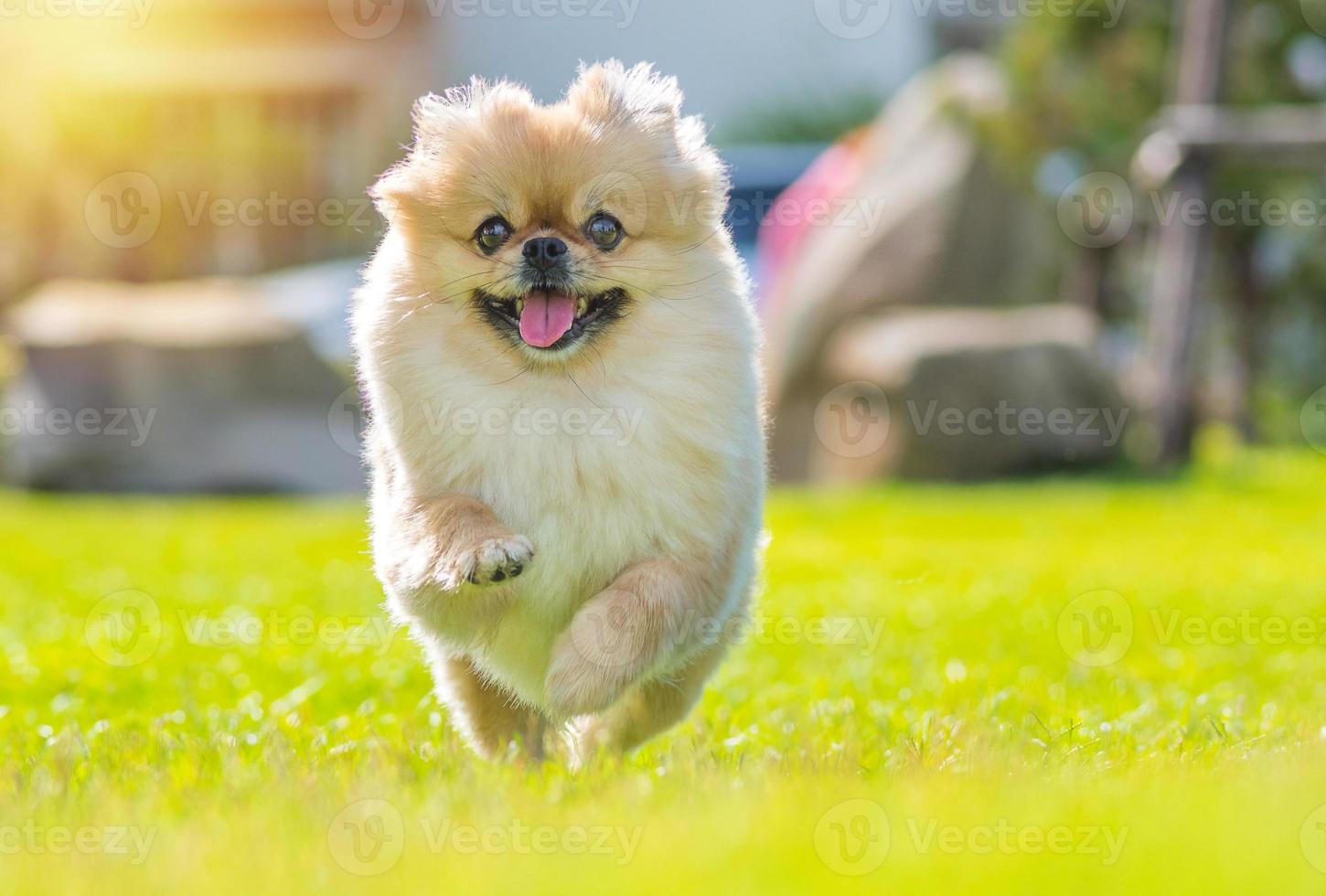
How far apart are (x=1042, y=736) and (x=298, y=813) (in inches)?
74.3

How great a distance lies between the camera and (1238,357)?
14.9 metres

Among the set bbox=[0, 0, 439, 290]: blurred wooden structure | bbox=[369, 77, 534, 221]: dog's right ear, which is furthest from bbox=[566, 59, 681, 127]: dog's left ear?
bbox=[0, 0, 439, 290]: blurred wooden structure

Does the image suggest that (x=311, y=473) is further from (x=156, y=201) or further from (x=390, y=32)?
(x=390, y=32)

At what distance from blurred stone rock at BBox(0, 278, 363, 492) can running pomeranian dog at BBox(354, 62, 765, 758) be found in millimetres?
9905

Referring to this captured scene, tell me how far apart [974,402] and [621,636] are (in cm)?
955

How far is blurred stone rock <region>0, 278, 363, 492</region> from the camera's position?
13.3 m

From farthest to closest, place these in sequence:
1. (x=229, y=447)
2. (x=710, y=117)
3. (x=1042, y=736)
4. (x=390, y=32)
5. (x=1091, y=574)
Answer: (x=710, y=117)
(x=390, y=32)
(x=229, y=447)
(x=1091, y=574)
(x=1042, y=736)

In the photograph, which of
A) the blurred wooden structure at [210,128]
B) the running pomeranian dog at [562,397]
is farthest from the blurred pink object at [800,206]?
the running pomeranian dog at [562,397]

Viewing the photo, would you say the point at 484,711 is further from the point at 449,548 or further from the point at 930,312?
the point at 930,312

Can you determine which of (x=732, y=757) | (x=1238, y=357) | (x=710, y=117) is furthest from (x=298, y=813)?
(x=710, y=117)

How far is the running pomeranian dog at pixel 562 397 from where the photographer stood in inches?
128

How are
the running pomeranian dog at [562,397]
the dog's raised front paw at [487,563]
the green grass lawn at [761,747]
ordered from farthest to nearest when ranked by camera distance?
the running pomeranian dog at [562,397]
the dog's raised front paw at [487,563]
the green grass lawn at [761,747]

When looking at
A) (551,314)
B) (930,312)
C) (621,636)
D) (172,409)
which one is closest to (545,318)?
(551,314)

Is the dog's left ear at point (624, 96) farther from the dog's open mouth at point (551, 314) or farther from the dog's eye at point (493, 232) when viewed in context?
the dog's open mouth at point (551, 314)
